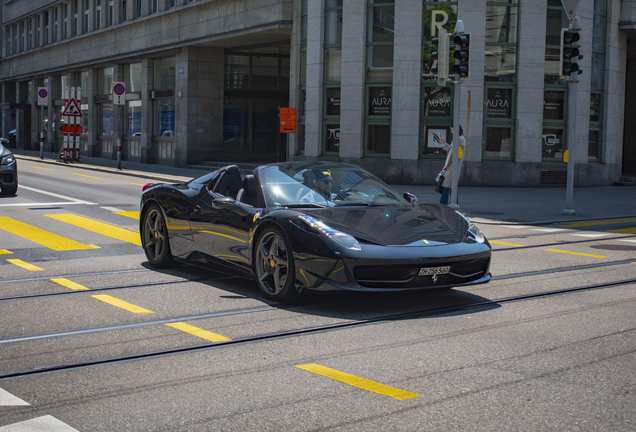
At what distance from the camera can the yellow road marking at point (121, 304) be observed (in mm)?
6496

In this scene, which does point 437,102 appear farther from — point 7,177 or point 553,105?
point 7,177

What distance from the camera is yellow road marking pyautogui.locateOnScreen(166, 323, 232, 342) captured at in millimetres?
5515

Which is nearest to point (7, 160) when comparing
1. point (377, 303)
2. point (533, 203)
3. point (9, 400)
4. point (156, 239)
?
point (156, 239)

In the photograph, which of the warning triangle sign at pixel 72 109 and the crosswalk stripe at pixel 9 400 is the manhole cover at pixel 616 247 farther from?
the warning triangle sign at pixel 72 109

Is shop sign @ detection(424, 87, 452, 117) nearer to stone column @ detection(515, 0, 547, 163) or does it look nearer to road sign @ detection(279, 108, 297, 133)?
stone column @ detection(515, 0, 547, 163)

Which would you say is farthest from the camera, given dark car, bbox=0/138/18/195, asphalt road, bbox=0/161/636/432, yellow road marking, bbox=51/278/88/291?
dark car, bbox=0/138/18/195

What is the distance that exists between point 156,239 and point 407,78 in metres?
17.3

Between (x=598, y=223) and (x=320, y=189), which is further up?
(x=320, y=189)

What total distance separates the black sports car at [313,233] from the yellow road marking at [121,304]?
3.61ft

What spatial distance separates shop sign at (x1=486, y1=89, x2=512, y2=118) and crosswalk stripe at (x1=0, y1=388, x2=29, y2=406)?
21.9m

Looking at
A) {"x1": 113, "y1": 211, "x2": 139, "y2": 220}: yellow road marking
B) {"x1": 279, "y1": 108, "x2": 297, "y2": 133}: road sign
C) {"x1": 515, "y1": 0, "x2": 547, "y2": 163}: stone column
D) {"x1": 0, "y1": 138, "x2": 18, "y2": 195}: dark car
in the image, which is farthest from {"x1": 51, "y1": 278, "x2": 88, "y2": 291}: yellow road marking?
{"x1": 279, "y1": 108, "x2": 297, "y2": 133}: road sign

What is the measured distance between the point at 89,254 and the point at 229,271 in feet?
9.75

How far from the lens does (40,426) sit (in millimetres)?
3727

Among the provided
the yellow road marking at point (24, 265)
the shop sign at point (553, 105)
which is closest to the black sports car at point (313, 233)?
the yellow road marking at point (24, 265)
